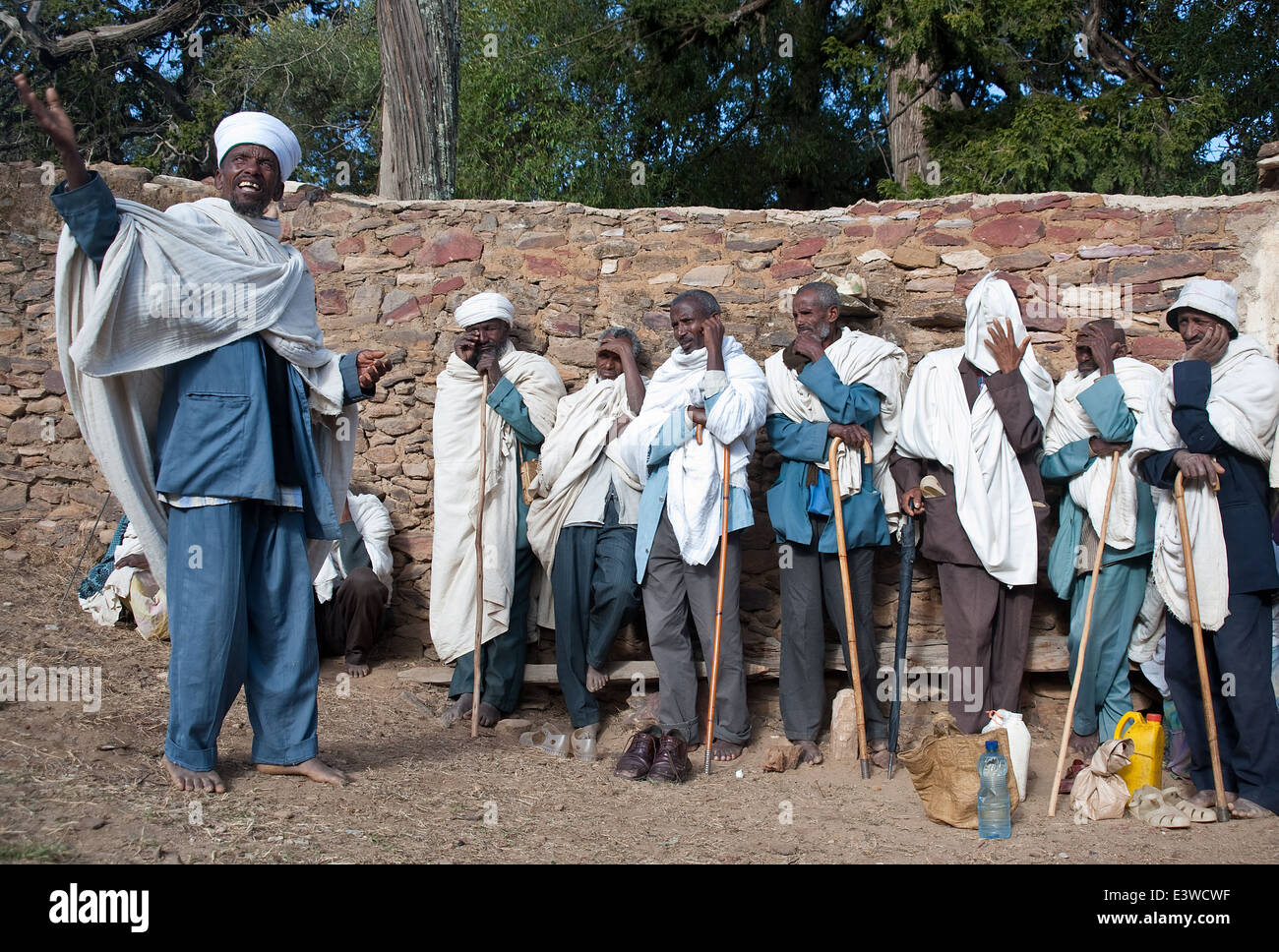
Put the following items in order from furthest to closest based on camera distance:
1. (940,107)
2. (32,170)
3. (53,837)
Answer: (940,107), (32,170), (53,837)

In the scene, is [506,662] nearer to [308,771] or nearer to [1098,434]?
[308,771]

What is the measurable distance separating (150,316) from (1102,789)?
376 cm

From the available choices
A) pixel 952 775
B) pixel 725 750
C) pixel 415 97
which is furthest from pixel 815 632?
pixel 415 97

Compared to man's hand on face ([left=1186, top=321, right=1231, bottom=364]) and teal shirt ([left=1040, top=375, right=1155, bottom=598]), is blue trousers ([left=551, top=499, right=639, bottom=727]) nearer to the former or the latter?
teal shirt ([left=1040, top=375, right=1155, bottom=598])

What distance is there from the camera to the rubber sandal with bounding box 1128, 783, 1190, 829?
13.6ft

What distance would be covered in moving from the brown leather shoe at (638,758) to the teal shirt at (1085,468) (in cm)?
195

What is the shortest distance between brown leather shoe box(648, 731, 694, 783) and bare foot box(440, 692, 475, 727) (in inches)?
39.8

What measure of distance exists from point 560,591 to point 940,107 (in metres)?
6.04

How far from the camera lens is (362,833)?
139 inches

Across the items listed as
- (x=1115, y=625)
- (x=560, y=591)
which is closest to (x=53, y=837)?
(x=560, y=591)

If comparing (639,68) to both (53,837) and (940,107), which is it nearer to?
(940,107)

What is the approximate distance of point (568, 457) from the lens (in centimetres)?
536

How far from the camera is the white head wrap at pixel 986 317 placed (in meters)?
5.05

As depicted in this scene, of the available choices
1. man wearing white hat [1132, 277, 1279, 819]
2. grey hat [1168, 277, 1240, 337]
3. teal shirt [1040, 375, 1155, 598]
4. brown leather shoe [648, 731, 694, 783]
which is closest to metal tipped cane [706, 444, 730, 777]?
brown leather shoe [648, 731, 694, 783]
